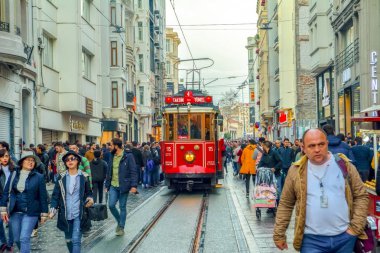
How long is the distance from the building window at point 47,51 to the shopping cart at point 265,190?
58.5ft

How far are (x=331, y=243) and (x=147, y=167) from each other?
2135 cm

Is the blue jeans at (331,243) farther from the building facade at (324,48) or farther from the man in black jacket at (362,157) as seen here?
the building facade at (324,48)

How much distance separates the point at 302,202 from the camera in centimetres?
532

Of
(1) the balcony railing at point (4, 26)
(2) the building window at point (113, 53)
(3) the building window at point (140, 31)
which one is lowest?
(1) the balcony railing at point (4, 26)

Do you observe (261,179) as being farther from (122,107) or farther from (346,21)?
(122,107)

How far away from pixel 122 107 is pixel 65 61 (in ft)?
51.4

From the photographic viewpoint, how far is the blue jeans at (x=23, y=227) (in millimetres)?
8695

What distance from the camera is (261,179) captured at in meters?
14.7

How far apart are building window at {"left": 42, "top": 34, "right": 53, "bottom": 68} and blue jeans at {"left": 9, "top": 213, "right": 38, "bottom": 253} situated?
855 inches

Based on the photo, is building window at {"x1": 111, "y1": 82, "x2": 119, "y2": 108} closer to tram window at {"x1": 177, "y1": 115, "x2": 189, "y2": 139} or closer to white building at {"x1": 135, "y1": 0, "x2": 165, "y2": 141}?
white building at {"x1": 135, "y1": 0, "x2": 165, "y2": 141}

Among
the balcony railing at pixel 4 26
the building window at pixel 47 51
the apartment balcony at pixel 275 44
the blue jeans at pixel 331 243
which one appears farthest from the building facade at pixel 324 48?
the blue jeans at pixel 331 243

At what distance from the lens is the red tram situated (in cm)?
2222

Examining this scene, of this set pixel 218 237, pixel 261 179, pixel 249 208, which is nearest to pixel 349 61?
pixel 249 208

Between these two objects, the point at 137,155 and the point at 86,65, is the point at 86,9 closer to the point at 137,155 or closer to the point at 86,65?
the point at 86,65
